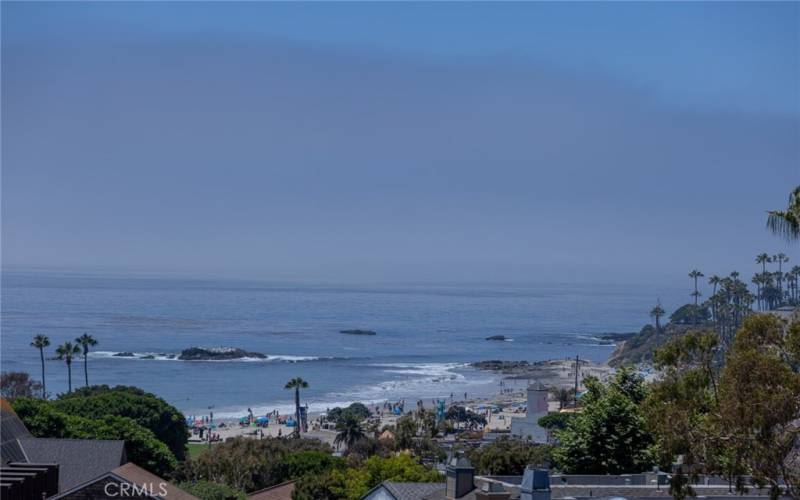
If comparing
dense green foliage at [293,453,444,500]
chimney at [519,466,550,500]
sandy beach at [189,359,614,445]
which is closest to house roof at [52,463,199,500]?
chimney at [519,466,550,500]

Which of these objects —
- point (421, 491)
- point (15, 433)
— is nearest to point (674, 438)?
point (421, 491)

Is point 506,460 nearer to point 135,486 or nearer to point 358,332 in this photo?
point 135,486

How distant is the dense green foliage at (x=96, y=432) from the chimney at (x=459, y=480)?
85.9 feet

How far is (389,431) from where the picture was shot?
66062 mm

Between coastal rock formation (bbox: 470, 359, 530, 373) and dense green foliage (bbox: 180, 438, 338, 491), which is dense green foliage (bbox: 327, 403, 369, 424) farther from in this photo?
coastal rock formation (bbox: 470, 359, 530, 373)

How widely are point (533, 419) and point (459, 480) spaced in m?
47.3

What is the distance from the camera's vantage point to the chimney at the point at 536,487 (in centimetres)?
1969

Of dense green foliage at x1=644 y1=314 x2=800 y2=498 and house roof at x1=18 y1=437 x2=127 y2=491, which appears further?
house roof at x1=18 y1=437 x2=127 y2=491

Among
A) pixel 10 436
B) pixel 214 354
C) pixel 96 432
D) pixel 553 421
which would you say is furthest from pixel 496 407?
pixel 10 436

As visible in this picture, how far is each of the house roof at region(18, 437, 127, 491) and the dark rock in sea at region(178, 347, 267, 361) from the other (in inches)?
4238

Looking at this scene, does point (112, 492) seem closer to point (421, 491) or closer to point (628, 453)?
point (421, 491)

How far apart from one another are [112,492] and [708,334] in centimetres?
1263

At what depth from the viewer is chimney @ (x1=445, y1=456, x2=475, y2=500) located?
2295 cm

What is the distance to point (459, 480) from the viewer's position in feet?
75.4
